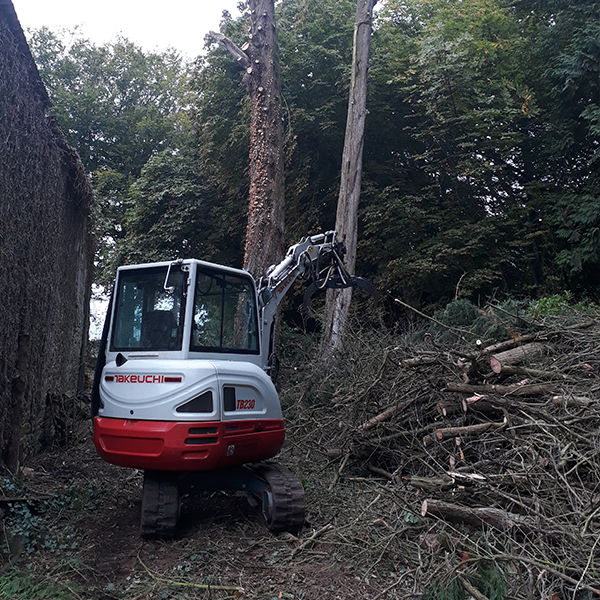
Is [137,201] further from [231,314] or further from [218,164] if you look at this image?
[231,314]

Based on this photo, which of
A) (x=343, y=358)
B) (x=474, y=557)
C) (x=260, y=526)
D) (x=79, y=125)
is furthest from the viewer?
(x=79, y=125)

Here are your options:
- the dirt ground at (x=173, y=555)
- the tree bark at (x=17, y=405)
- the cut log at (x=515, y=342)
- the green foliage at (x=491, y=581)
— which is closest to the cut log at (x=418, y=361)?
the cut log at (x=515, y=342)

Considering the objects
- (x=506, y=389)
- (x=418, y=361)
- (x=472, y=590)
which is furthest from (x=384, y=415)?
(x=472, y=590)

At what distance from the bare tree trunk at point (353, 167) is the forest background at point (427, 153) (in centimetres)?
165

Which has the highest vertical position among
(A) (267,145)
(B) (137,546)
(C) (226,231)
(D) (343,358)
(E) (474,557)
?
(A) (267,145)

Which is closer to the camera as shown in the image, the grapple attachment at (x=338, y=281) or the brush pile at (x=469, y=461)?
the brush pile at (x=469, y=461)

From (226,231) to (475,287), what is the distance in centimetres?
697

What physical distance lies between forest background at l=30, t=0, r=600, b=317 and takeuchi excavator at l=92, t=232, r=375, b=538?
663 cm

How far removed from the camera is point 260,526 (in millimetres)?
5121

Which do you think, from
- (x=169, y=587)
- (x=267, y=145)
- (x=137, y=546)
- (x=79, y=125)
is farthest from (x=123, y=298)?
(x=79, y=125)

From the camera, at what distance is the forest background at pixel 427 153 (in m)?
12.7

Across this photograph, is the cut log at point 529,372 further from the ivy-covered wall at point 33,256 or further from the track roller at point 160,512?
the ivy-covered wall at point 33,256

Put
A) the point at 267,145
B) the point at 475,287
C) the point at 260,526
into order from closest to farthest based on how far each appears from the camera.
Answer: the point at 260,526, the point at 267,145, the point at 475,287

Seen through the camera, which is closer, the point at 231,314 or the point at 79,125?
the point at 231,314
